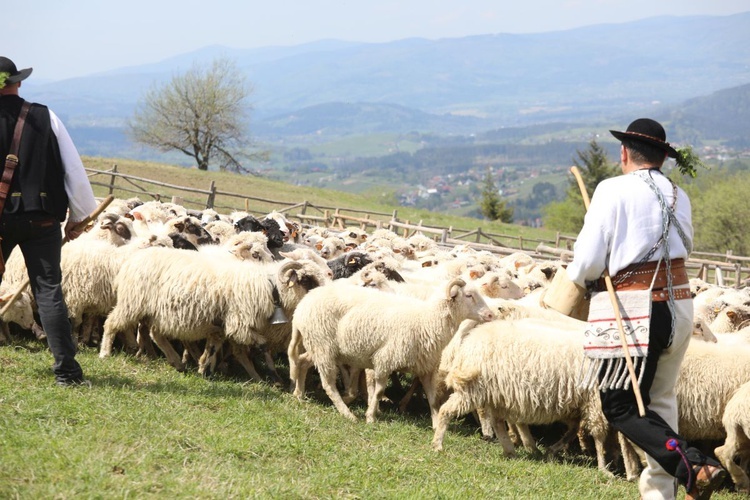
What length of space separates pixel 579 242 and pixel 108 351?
5167mm

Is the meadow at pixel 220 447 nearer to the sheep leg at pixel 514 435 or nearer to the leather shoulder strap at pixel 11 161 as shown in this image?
the sheep leg at pixel 514 435

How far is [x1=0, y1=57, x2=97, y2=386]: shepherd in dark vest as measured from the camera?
5828 mm

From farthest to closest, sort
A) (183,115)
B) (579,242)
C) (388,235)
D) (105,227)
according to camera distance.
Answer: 1. (183,115)
2. (388,235)
3. (105,227)
4. (579,242)

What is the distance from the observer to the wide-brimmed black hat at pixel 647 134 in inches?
187

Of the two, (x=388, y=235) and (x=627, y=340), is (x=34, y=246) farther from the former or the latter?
(x=388, y=235)

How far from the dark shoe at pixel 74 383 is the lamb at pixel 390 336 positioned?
2.12 metres

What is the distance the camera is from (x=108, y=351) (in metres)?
7.90

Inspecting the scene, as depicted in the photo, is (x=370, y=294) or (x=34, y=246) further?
(x=370, y=294)

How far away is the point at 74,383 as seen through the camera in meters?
6.18

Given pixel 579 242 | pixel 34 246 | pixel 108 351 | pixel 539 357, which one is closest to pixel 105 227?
pixel 108 351

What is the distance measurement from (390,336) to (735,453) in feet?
10.2

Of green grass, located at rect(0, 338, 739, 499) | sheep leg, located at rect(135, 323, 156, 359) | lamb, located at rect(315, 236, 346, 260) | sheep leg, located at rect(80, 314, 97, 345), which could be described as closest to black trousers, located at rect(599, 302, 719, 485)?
green grass, located at rect(0, 338, 739, 499)

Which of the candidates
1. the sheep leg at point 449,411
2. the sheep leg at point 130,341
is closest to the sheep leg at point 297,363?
the sheep leg at point 449,411

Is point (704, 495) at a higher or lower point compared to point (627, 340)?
lower
